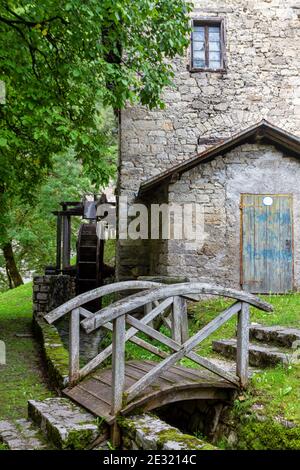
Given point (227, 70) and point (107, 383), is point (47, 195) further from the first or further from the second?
point (107, 383)

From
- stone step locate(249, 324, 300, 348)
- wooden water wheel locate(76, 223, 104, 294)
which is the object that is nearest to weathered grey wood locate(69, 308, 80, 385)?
stone step locate(249, 324, 300, 348)

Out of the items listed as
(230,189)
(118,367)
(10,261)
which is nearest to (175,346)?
(118,367)

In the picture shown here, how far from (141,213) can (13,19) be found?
5113 mm

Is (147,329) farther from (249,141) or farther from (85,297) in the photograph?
(249,141)

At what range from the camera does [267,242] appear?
9.94m

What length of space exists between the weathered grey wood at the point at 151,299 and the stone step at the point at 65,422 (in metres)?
0.81

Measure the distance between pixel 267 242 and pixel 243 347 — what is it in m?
5.57

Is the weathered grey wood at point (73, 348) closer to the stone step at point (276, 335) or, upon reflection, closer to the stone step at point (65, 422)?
the stone step at point (65, 422)

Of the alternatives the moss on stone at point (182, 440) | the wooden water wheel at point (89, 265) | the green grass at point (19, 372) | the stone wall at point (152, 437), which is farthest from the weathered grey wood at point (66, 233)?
the moss on stone at point (182, 440)

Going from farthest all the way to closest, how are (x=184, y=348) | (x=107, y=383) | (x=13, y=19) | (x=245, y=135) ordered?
(x=245, y=135) → (x=13, y=19) → (x=107, y=383) → (x=184, y=348)

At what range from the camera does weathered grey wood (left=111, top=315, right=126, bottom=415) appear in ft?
13.3

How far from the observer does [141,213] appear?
11562mm

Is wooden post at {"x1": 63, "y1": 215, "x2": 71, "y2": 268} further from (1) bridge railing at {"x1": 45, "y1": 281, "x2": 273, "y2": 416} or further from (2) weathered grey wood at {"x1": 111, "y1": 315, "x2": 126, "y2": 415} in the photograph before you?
(2) weathered grey wood at {"x1": 111, "y1": 315, "x2": 126, "y2": 415}

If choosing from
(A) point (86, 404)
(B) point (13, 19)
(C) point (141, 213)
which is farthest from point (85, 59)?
(A) point (86, 404)
